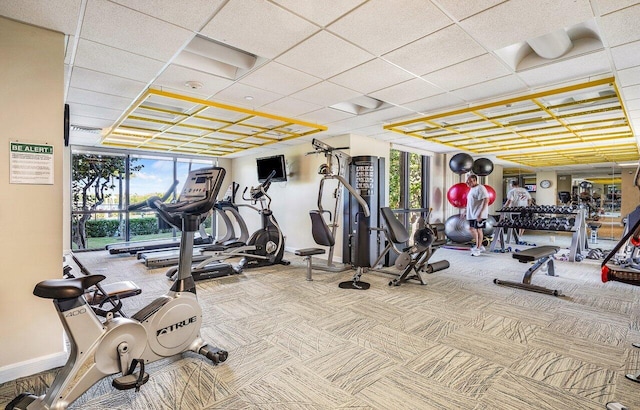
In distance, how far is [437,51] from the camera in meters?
2.76

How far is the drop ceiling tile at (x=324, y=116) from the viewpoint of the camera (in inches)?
185

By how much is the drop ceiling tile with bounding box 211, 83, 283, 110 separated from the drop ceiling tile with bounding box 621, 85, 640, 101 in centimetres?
409

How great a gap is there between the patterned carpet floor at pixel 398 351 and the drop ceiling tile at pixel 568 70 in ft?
8.56

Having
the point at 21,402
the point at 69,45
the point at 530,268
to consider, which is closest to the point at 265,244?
the point at 69,45

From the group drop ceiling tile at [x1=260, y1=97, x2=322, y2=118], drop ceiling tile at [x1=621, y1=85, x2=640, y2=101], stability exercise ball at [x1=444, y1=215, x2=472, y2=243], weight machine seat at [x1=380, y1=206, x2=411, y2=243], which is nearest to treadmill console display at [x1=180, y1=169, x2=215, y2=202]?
→ drop ceiling tile at [x1=260, y1=97, x2=322, y2=118]

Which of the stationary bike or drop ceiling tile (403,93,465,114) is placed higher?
drop ceiling tile (403,93,465,114)

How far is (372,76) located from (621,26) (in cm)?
197

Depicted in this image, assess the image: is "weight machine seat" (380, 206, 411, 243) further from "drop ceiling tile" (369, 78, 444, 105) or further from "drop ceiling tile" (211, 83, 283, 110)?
"drop ceiling tile" (211, 83, 283, 110)

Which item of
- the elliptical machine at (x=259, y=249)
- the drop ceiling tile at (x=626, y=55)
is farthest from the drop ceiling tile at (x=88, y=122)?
the drop ceiling tile at (x=626, y=55)

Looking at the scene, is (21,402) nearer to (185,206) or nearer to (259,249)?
(185,206)

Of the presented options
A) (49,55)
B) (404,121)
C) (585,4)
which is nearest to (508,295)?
(404,121)

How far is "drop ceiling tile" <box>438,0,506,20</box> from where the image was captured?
2.08 m

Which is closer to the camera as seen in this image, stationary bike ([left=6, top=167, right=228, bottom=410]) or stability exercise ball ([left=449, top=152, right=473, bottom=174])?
stationary bike ([left=6, top=167, right=228, bottom=410])

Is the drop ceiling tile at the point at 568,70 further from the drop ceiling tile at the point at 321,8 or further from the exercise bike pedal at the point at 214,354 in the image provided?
the exercise bike pedal at the point at 214,354
